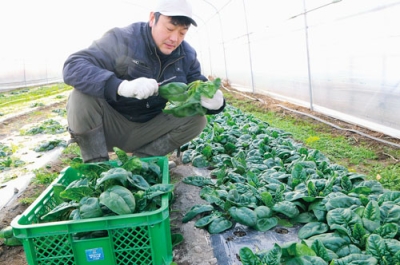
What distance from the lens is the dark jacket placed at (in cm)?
297

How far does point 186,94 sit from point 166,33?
58cm

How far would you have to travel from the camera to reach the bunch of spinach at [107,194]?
6.81ft

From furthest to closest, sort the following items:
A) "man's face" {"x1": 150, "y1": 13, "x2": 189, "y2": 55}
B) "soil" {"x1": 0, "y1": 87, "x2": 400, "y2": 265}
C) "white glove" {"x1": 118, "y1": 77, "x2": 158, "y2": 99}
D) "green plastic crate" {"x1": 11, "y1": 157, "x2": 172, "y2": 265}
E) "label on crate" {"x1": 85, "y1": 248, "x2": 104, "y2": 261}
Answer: "man's face" {"x1": 150, "y1": 13, "x2": 189, "y2": 55} → "white glove" {"x1": 118, "y1": 77, "x2": 158, "y2": 99} → "soil" {"x1": 0, "y1": 87, "x2": 400, "y2": 265} → "label on crate" {"x1": 85, "y1": 248, "x2": 104, "y2": 261} → "green plastic crate" {"x1": 11, "y1": 157, "x2": 172, "y2": 265}

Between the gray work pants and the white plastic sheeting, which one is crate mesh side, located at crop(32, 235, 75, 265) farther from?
the white plastic sheeting

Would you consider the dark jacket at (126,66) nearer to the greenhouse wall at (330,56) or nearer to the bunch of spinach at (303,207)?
the bunch of spinach at (303,207)

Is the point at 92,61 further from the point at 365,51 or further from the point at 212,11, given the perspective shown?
the point at 212,11

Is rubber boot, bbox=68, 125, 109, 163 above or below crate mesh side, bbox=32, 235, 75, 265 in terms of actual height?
above

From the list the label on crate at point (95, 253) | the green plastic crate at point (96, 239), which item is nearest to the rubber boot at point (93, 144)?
the green plastic crate at point (96, 239)

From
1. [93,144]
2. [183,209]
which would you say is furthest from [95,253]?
[93,144]

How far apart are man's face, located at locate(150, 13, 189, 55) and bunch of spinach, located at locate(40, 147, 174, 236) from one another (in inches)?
45.7

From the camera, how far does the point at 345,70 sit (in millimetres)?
6211

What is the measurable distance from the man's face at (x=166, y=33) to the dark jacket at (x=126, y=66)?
0.09m

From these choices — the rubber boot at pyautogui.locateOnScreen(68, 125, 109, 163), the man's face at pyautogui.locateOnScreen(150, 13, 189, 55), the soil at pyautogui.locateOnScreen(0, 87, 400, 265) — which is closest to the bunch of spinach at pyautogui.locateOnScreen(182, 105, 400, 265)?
the soil at pyautogui.locateOnScreen(0, 87, 400, 265)

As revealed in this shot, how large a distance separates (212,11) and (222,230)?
15.9m
